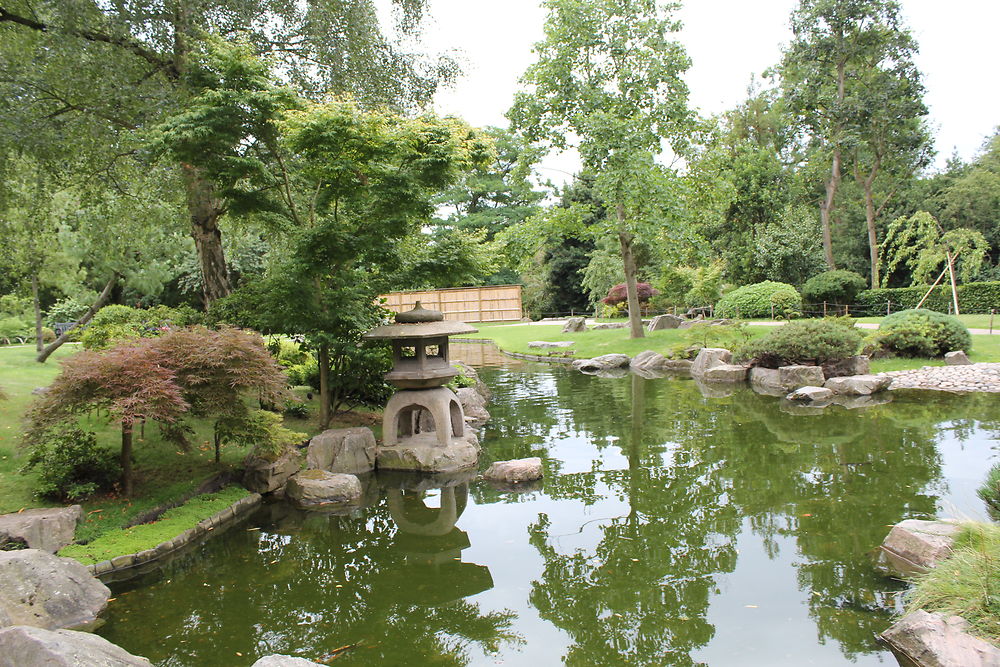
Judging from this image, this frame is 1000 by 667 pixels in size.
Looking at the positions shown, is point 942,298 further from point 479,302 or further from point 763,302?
point 479,302

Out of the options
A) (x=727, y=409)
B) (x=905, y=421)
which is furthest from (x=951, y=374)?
(x=727, y=409)

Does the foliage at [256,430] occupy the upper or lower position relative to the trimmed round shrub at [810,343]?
lower

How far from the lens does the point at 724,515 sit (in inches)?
247

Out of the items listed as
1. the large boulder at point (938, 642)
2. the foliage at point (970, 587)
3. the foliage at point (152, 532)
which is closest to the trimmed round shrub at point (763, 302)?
the foliage at point (970, 587)

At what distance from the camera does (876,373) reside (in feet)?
44.7

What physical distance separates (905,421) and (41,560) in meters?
11.3

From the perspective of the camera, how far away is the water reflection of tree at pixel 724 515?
4297 millimetres

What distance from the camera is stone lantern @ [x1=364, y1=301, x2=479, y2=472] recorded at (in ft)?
28.0

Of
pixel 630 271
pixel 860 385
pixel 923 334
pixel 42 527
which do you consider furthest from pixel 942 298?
pixel 42 527

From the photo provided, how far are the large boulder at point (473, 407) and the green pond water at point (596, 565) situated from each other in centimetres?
197

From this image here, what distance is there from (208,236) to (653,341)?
13741mm

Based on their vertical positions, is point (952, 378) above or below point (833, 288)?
below

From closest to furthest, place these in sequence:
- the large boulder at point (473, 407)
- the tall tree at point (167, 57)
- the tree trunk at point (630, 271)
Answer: the tall tree at point (167, 57) → the large boulder at point (473, 407) → the tree trunk at point (630, 271)

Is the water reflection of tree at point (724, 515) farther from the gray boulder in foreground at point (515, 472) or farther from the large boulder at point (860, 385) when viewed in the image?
the large boulder at point (860, 385)
